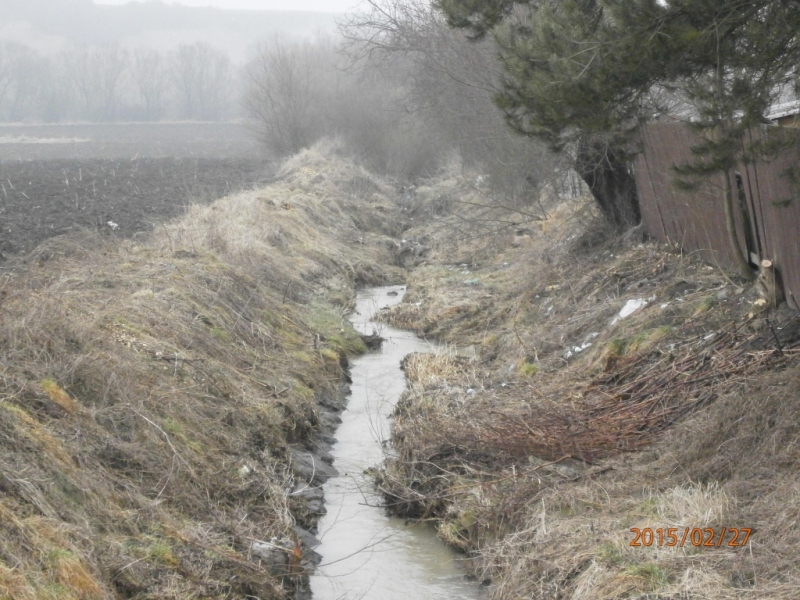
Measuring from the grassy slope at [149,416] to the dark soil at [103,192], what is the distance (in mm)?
3877

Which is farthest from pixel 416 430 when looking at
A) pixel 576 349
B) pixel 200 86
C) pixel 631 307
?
pixel 200 86

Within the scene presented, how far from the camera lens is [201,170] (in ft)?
128

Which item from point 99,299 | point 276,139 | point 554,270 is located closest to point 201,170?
point 276,139

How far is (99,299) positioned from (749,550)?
24.4ft

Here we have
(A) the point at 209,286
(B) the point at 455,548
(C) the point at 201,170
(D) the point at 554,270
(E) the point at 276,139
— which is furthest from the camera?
(E) the point at 276,139

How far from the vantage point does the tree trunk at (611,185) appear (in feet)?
45.3

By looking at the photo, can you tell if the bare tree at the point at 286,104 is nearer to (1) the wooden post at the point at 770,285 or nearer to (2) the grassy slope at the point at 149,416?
A: (2) the grassy slope at the point at 149,416

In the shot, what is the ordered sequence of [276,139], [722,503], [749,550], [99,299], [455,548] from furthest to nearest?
[276,139] < [99,299] < [455,548] < [722,503] < [749,550]

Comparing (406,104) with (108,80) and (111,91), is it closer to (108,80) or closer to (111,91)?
(111,91)

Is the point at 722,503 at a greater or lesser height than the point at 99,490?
lesser

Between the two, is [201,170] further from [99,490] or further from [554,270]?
[99,490]

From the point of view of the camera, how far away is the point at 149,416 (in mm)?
7793
